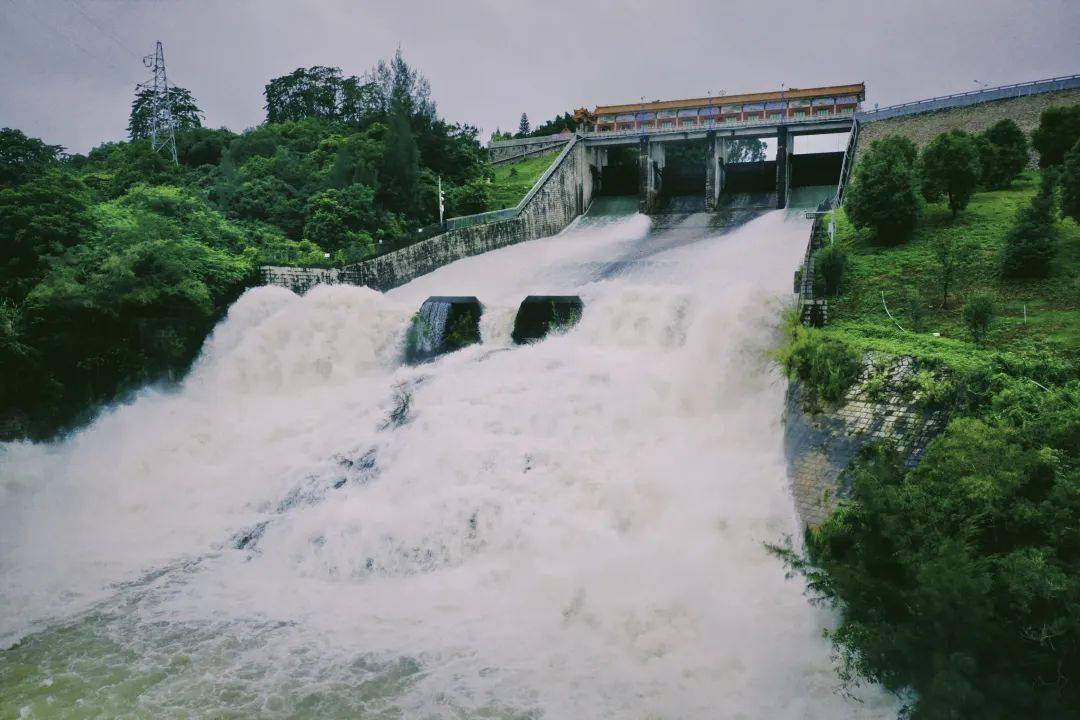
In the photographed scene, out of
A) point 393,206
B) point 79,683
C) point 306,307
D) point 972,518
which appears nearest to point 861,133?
point 393,206

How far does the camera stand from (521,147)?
124 ft

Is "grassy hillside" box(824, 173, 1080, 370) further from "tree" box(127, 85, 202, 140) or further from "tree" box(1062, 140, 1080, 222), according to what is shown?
"tree" box(127, 85, 202, 140)

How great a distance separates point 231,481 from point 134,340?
5.72 meters

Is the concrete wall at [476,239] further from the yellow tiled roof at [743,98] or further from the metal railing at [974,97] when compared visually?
the metal railing at [974,97]

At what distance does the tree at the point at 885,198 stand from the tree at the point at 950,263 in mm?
1027

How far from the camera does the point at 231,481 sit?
1173cm

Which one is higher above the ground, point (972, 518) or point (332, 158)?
point (332, 158)

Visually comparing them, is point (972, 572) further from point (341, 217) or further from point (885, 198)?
point (341, 217)

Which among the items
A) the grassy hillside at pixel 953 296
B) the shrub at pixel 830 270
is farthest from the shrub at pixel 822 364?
the shrub at pixel 830 270

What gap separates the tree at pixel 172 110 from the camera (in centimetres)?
4678

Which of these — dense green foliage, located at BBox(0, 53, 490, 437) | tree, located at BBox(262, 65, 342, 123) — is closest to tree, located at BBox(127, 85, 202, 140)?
tree, located at BBox(262, 65, 342, 123)

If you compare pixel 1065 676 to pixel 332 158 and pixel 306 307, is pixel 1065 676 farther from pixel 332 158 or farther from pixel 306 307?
pixel 332 158

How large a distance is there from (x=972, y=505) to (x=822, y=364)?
13.7 ft

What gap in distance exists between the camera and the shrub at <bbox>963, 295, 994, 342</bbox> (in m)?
9.12
